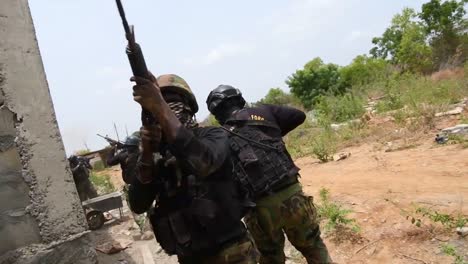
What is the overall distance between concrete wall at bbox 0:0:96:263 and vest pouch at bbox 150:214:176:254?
0.65 m

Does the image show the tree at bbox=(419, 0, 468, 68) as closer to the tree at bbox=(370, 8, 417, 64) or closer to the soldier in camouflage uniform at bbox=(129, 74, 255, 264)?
the tree at bbox=(370, 8, 417, 64)

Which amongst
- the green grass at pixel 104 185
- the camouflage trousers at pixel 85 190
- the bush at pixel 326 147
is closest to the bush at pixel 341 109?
the bush at pixel 326 147

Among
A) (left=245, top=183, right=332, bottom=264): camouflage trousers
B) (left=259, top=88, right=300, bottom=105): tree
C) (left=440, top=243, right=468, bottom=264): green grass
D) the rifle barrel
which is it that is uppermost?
(left=259, top=88, right=300, bottom=105): tree

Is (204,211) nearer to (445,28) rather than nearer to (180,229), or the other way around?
(180,229)

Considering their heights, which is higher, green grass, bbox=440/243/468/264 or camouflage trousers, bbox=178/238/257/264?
camouflage trousers, bbox=178/238/257/264

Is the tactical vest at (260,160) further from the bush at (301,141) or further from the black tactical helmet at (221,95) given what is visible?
the bush at (301,141)

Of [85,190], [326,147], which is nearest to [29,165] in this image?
Answer: [85,190]

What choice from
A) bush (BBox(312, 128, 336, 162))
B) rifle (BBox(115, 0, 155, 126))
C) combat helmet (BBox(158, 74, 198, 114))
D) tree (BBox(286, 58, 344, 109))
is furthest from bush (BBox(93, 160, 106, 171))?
rifle (BBox(115, 0, 155, 126))

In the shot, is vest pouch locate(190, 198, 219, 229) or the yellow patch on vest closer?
vest pouch locate(190, 198, 219, 229)

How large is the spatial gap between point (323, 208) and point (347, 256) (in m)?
0.93

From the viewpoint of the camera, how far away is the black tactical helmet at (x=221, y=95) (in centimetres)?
292

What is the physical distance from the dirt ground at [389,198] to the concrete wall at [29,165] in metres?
2.19

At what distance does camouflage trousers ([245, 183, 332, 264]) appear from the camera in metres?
2.71

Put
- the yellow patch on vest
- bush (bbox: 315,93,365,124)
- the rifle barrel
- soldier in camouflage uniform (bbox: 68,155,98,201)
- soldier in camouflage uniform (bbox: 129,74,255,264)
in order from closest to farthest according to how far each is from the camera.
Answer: the rifle barrel
soldier in camouflage uniform (bbox: 129,74,255,264)
the yellow patch on vest
soldier in camouflage uniform (bbox: 68,155,98,201)
bush (bbox: 315,93,365,124)
